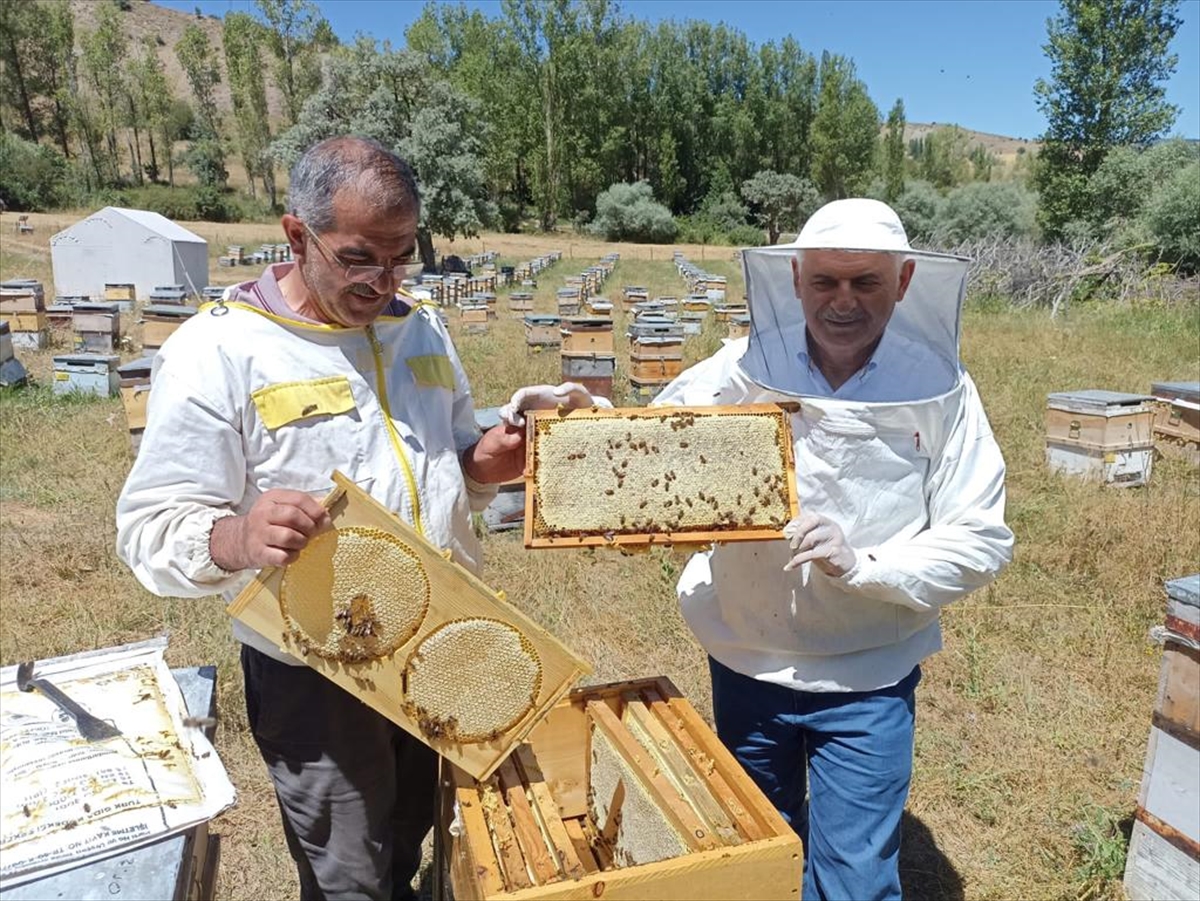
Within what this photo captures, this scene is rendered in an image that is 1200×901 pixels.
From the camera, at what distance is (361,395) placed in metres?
1.83

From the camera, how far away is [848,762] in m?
2.03

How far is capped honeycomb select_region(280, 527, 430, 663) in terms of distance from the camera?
5.15 ft

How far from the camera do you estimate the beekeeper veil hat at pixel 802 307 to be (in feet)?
6.13

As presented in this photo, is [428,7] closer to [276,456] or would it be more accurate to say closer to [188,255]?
[188,255]

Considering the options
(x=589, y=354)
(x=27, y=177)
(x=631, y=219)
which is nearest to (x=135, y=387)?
(x=589, y=354)

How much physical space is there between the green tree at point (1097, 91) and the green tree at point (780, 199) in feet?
68.8

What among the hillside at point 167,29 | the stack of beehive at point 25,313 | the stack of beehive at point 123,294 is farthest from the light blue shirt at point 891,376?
the hillside at point 167,29

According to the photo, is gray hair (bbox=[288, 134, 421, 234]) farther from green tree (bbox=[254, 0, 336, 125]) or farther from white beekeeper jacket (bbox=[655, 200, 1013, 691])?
green tree (bbox=[254, 0, 336, 125])

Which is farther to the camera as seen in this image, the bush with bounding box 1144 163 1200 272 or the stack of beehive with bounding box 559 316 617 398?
the bush with bounding box 1144 163 1200 272

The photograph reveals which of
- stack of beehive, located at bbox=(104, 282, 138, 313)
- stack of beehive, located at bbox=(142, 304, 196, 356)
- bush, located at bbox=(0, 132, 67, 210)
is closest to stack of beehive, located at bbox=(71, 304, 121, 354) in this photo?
stack of beehive, located at bbox=(142, 304, 196, 356)

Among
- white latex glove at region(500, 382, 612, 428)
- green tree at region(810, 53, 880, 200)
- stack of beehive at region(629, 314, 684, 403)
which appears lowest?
stack of beehive at region(629, 314, 684, 403)

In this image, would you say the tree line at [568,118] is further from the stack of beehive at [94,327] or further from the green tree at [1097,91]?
the stack of beehive at [94,327]

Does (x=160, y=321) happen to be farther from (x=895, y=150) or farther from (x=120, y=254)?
(x=895, y=150)

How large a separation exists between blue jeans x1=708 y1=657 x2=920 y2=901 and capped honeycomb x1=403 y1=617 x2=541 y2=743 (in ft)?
2.44
